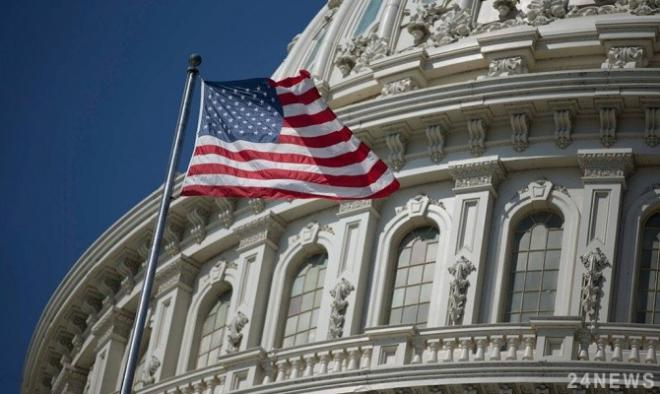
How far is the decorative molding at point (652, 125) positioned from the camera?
52969 mm

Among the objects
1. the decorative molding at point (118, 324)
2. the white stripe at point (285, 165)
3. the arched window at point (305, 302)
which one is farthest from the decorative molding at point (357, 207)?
the white stripe at point (285, 165)

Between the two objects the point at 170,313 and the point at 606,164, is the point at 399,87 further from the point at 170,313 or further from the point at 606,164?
the point at 170,313

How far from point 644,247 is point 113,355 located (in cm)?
1688

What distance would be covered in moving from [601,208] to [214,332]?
1112cm

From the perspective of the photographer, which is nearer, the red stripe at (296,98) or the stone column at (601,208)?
the red stripe at (296,98)

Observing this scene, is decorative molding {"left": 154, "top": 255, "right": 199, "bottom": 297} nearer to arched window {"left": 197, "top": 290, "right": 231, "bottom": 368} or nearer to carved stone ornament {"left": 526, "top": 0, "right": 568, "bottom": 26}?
arched window {"left": 197, "top": 290, "right": 231, "bottom": 368}

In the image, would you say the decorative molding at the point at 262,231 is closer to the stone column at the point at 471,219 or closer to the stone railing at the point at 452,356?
the stone railing at the point at 452,356

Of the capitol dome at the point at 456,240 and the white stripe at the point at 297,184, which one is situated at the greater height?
the capitol dome at the point at 456,240

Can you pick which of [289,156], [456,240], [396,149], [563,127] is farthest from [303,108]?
[396,149]

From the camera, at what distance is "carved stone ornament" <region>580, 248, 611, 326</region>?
5044 cm

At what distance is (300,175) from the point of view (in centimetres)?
4197

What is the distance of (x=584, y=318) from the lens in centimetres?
4950

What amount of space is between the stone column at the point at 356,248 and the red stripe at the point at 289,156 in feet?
37.8

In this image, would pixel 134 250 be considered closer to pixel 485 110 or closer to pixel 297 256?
pixel 297 256
